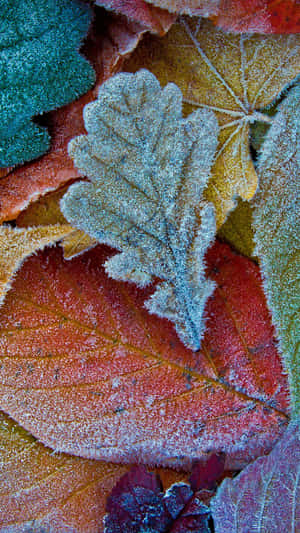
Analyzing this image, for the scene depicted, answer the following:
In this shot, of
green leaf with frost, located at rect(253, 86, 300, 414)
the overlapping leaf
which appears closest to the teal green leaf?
the overlapping leaf

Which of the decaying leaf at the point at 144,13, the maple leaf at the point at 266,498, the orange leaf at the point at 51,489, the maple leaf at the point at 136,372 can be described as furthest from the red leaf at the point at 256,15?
the orange leaf at the point at 51,489

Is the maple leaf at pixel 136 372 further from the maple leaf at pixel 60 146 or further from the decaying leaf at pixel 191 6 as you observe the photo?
the decaying leaf at pixel 191 6

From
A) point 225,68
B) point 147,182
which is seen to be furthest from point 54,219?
point 225,68

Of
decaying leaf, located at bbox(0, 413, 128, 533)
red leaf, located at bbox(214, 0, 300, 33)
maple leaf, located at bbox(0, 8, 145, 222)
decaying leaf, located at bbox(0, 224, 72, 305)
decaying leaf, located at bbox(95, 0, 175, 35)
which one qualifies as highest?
decaying leaf, located at bbox(95, 0, 175, 35)

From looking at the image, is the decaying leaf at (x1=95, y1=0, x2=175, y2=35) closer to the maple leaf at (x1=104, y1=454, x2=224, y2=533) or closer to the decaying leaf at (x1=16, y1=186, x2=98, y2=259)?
the decaying leaf at (x1=16, y1=186, x2=98, y2=259)

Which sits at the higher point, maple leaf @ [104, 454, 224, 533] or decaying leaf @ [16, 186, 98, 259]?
decaying leaf @ [16, 186, 98, 259]

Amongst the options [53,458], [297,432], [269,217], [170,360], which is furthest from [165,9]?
[53,458]

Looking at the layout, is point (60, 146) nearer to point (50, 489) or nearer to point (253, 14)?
point (253, 14)
